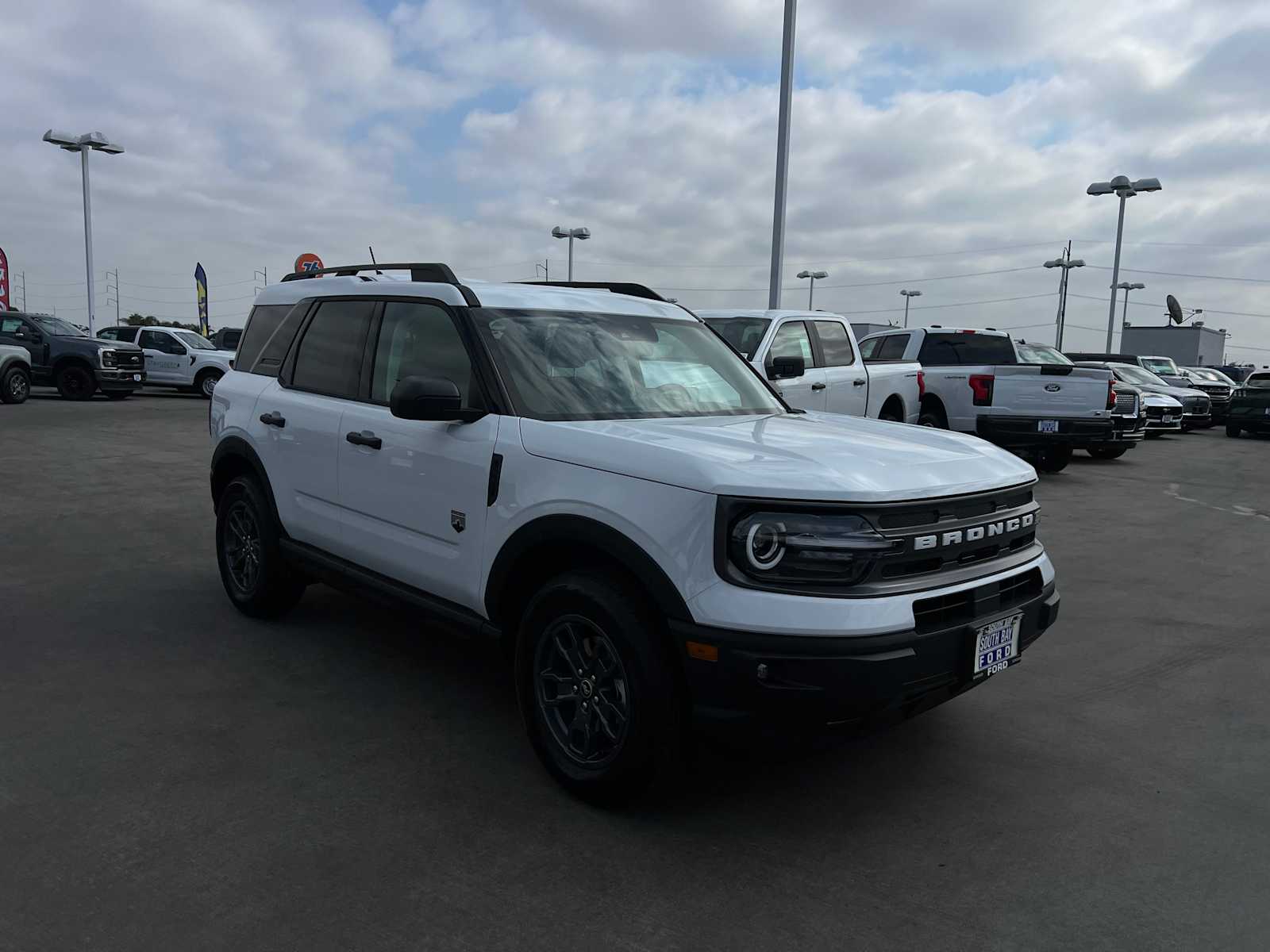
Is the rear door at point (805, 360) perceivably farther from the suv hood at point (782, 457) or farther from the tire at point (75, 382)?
the tire at point (75, 382)

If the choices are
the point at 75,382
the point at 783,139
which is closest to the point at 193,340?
the point at 75,382

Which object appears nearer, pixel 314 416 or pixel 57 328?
pixel 314 416

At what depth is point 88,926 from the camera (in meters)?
2.69

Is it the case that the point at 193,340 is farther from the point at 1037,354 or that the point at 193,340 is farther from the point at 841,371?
the point at 1037,354

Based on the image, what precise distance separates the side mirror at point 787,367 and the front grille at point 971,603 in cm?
470

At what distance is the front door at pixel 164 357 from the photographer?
25.4 metres

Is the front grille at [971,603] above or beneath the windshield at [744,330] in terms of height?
beneath

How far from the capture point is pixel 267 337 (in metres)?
5.70

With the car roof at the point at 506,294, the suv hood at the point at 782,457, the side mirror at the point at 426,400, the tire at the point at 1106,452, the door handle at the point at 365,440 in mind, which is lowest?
the tire at the point at 1106,452

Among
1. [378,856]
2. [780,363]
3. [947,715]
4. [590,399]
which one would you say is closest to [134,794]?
[378,856]

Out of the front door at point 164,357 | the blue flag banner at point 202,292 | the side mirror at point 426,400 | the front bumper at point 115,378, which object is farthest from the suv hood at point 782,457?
the blue flag banner at point 202,292

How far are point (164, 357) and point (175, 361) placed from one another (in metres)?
0.34

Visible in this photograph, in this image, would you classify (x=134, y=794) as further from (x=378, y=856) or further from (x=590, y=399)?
(x=590, y=399)

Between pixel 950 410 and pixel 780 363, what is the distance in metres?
6.33
